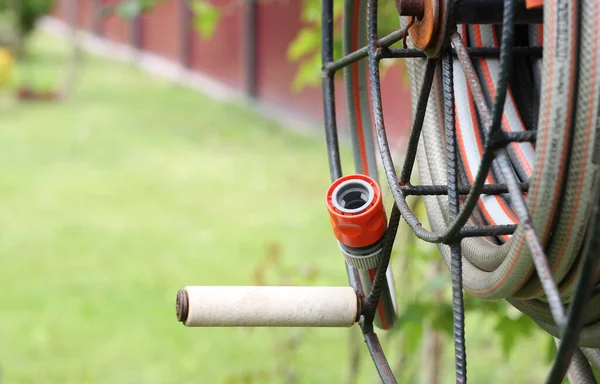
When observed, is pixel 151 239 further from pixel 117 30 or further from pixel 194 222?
pixel 117 30

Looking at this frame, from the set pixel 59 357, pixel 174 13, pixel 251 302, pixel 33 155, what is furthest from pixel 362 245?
pixel 174 13

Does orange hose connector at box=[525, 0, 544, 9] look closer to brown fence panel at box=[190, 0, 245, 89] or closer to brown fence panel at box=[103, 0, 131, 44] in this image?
brown fence panel at box=[190, 0, 245, 89]

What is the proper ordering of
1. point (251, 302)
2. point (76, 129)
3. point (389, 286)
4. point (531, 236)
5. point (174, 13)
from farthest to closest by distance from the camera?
point (174, 13), point (76, 129), point (389, 286), point (251, 302), point (531, 236)

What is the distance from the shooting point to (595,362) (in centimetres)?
105

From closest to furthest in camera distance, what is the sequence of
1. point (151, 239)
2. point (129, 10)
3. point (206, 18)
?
point (129, 10)
point (206, 18)
point (151, 239)

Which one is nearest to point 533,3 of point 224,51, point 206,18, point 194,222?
point 206,18

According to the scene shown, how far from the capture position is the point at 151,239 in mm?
5934

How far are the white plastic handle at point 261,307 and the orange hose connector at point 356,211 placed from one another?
0.08 meters

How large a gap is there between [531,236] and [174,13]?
13974 millimetres

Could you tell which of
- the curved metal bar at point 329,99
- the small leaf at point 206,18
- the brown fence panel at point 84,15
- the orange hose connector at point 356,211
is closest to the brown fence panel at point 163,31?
the brown fence panel at point 84,15

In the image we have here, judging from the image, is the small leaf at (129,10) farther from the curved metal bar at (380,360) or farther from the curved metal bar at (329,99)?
the curved metal bar at (380,360)

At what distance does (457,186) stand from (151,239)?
520 centimetres

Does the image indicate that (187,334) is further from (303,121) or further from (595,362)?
(303,121)

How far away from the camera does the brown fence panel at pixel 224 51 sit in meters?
11.7
